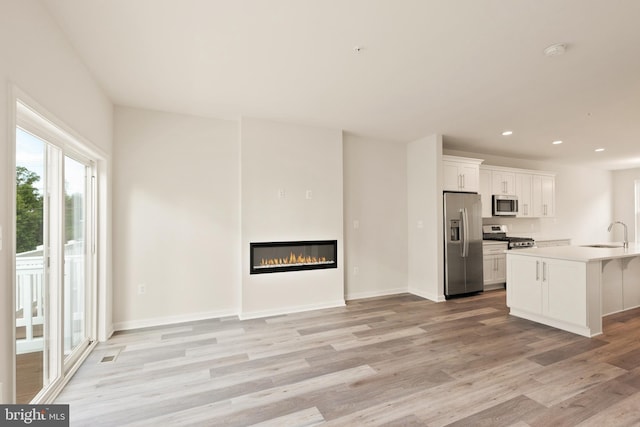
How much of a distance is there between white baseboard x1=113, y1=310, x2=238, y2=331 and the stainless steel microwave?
17.3 feet

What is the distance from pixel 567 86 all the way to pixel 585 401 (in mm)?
2869

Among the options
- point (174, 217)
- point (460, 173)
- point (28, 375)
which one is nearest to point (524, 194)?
point (460, 173)

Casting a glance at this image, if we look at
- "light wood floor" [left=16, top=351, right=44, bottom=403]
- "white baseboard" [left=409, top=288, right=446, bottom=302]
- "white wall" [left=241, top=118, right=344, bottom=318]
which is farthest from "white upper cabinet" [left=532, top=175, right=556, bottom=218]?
"light wood floor" [left=16, top=351, right=44, bottom=403]

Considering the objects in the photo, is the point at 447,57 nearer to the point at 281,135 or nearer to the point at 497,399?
the point at 281,135

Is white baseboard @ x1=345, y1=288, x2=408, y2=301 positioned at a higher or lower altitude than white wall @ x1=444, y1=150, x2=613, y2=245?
lower

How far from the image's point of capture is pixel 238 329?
3.56 m

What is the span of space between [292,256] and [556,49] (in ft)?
11.8

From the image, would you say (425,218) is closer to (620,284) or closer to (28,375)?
(620,284)


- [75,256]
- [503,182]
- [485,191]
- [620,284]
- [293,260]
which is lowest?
[620,284]

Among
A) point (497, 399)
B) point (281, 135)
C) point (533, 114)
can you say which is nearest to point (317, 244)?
point (281, 135)

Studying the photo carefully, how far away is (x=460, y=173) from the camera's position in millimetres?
5117

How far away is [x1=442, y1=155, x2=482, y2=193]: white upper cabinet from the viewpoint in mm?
4988

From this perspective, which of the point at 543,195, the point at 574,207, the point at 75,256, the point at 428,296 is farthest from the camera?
the point at 574,207

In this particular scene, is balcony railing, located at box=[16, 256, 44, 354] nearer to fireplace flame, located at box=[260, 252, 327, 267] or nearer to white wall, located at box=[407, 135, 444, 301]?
fireplace flame, located at box=[260, 252, 327, 267]
